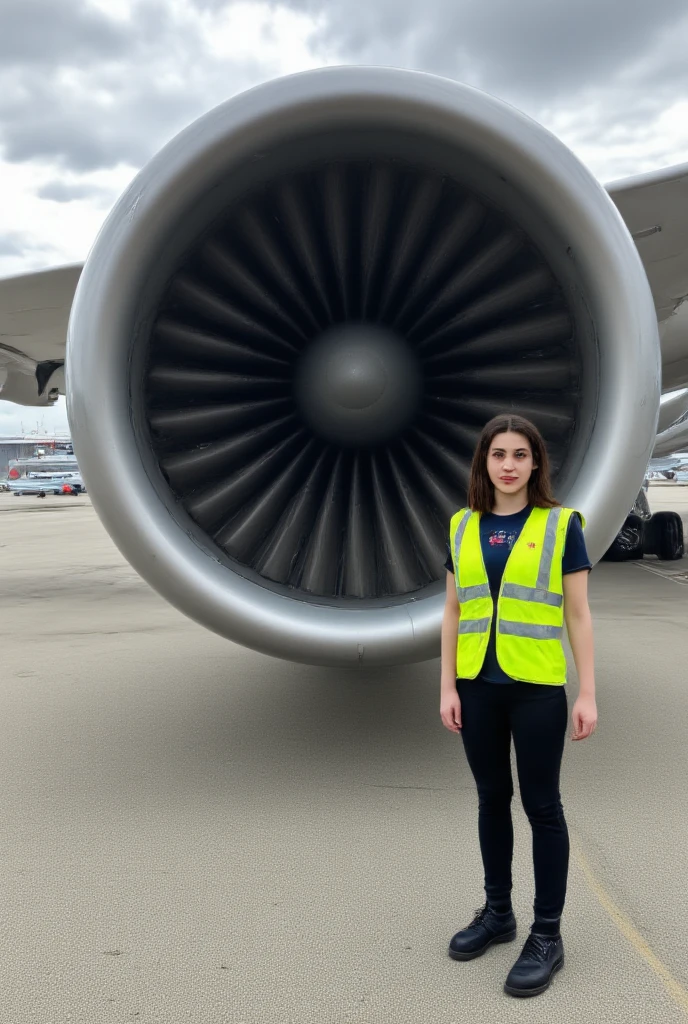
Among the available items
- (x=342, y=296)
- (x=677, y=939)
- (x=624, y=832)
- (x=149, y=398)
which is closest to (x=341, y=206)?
(x=342, y=296)

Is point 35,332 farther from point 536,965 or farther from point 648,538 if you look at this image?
point 648,538

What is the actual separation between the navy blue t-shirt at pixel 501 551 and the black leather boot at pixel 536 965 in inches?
22.6

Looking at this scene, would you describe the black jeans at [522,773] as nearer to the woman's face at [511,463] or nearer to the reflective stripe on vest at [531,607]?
the reflective stripe on vest at [531,607]

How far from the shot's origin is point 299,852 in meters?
2.44

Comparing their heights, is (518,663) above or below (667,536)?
above

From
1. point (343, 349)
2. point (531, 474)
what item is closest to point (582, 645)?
point (531, 474)

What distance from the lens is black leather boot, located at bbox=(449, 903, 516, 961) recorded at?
1924 millimetres

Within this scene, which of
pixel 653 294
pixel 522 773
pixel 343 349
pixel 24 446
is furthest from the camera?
pixel 24 446

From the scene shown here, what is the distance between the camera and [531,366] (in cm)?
309

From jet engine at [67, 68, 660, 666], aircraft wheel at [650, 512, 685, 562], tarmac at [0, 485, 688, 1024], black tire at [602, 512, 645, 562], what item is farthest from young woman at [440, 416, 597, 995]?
aircraft wheel at [650, 512, 685, 562]

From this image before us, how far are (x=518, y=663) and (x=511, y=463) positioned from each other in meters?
0.46

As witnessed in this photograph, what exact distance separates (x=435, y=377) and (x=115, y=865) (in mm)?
2078

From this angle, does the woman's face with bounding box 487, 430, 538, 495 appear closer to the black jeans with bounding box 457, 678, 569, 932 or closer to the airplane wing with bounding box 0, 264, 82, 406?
the black jeans with bounding box 457, 678, 569, 932

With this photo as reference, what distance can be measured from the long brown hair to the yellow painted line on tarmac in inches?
40.7
